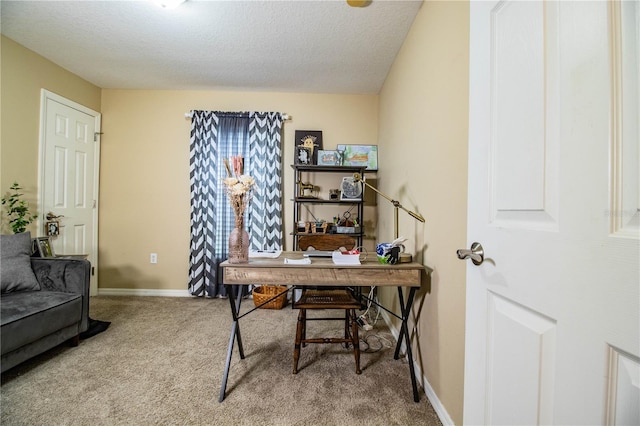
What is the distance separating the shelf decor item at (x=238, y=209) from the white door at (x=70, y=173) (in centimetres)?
239

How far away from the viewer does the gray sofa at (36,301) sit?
4.98 feet

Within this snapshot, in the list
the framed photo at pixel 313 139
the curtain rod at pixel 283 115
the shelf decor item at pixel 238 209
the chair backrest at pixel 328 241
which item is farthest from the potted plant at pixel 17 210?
the framed photo at pixel 313 139

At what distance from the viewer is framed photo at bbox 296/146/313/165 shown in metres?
2.96

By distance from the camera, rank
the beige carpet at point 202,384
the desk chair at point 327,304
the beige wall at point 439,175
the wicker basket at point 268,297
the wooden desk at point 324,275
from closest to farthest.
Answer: the beige wall at point 439,175
the beige carpet at point 202,384
the wooden desk at point 324,275
the desk chair at point 327,304
the wicker basket at point 268,297

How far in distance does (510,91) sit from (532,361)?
2.13ft

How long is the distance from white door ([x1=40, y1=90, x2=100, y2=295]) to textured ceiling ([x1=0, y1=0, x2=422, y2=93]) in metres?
0.47

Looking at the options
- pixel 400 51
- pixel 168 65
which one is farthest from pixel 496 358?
pixel 168 65

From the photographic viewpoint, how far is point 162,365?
5.68ft

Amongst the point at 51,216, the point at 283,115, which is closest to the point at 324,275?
the point at 283,115

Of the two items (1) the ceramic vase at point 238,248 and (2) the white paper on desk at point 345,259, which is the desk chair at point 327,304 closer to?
(2) the white paper on desk at point 345,259

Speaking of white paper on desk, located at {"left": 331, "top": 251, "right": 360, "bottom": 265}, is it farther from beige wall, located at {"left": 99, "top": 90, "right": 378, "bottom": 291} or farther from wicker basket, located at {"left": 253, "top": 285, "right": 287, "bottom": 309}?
A: beige wall, located at {"left": 99, "top": 90, "right": 378, "bottom": 291}

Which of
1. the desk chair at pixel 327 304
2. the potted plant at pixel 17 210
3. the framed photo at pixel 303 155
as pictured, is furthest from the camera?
the framed photo at pixel 303 155

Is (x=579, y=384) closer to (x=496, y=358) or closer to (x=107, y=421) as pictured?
(x=496, y=358)

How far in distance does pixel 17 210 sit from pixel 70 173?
2.49 ft
